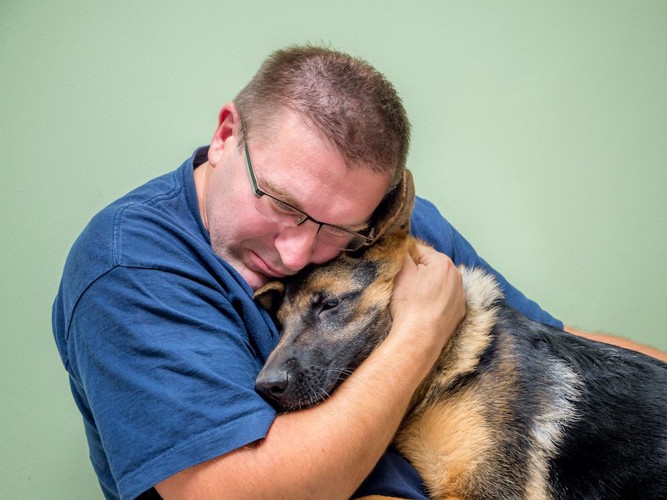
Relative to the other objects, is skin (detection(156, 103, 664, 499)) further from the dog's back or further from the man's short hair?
the dog's back

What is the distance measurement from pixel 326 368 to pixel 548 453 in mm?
753

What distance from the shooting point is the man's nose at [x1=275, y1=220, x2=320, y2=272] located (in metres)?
1.83

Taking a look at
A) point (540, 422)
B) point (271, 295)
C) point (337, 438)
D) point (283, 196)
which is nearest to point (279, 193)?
point (283, 196)

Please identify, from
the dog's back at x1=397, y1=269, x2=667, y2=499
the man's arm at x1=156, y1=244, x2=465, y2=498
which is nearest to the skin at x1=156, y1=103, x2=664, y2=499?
the man's arm at x1=156, y1=244, x2=465, y2=498

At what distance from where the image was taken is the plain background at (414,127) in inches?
95.1

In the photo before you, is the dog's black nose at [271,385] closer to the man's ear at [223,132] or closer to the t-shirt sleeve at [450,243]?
the man's ear at [223,132]

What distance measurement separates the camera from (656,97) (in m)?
3.28

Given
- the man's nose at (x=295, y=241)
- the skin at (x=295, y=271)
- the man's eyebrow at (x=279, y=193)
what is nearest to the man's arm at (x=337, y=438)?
the skin at (x=295, y=271)

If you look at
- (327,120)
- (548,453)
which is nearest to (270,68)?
(327,120)

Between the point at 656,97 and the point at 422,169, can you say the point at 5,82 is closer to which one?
the point at 422,169

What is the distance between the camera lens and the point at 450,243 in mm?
2650

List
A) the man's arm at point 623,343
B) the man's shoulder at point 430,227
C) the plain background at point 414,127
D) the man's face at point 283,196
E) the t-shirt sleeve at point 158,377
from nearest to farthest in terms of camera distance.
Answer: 1. the t-shirt sleeve at point 158,377
2. the man's face at point 283,196
3. the plain background at point 414,127
4. the man's shoulder at point 430,227
5. the man's arm at point 623,343

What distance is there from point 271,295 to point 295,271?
0.42ft

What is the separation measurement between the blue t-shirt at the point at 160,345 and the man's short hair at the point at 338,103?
0.47 metres
